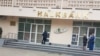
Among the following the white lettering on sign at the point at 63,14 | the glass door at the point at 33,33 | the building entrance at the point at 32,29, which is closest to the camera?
the white lettering on sign at the point at 63,14

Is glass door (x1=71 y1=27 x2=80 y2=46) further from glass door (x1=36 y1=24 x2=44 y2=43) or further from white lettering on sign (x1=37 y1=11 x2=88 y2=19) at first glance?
glass door (x1=36 y1=24 x2=44 y2=43)

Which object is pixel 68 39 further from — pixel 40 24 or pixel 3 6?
pixel 3 6

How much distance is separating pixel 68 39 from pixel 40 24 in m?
3.48

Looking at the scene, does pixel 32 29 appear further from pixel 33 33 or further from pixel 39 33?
pixel 39 33

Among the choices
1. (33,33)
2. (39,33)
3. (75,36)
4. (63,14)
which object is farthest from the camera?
(33,33)

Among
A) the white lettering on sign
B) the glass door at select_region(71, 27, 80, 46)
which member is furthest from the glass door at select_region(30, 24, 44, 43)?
the glass door at select_region(71, 27, 80, 46)

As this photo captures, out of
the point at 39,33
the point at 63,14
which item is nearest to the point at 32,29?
the point at 39,33

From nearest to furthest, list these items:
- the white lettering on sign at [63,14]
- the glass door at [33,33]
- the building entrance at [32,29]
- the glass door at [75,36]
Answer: the white lettering on sign at [63,14] < the glass door at [75,36] < the building entrance at [32,29] < the glass door at [33,33]

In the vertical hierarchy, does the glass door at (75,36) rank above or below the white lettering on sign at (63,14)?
below

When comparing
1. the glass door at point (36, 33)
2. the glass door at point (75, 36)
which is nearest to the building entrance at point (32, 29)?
the glass door at point (36, 33)

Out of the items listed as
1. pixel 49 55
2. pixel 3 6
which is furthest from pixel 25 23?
pixel 49 55

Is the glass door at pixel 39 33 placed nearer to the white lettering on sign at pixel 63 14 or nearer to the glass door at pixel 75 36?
the white lettering on sign at pixel 63 14

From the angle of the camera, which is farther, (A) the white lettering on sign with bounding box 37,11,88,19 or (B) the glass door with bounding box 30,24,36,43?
(B) the glass door with bounding box 30,24,36,43

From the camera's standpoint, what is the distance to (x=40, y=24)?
25.6 metres
